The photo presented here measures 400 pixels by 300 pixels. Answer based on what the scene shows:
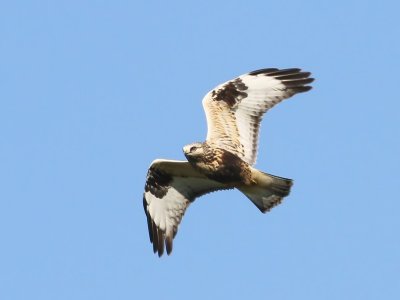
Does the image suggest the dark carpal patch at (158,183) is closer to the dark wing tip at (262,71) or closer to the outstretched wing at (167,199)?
the outstretched wing at (167,199)

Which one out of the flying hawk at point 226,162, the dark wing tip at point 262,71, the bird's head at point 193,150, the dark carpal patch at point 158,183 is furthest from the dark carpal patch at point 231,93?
the dark carpal patch at point 158,183

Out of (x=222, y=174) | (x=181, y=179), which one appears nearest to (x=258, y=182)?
(x=222, y=174)

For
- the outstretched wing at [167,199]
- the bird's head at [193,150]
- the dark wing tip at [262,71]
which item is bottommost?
the outstretched wing at [167,199]

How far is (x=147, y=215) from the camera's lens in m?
11.3

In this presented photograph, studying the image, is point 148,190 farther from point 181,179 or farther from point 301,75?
point 301,75

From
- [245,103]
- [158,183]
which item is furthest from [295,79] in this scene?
[158,183]

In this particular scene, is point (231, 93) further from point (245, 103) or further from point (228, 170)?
point (228, 170)

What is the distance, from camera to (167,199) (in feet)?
37.0

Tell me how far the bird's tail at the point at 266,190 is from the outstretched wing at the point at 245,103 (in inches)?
14.6

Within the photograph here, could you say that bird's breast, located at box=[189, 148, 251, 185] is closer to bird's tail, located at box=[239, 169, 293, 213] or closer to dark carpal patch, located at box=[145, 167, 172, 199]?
bird's tail, located at box=[239, 169, 293, 213]

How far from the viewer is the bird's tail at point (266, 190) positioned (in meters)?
10.3

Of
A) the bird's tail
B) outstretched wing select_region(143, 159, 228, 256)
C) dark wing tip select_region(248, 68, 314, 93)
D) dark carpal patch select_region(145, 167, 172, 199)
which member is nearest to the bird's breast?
the bird's tail

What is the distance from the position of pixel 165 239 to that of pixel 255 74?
2842 mm

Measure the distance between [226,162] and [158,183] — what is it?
4.89 ft
